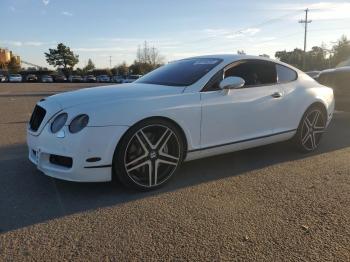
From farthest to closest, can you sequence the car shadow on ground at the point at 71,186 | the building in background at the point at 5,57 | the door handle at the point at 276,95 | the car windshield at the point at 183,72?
the building in background at the point at 5,57 < the door handle at the point at 276,95 < the car windshield at the point at 183,72 < the car shadow on ground at the point at 71,186

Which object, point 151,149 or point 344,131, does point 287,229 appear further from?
point 344,131

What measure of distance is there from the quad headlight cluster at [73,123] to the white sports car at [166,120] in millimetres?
11

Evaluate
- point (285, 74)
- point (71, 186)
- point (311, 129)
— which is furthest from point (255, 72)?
point (71, 186)

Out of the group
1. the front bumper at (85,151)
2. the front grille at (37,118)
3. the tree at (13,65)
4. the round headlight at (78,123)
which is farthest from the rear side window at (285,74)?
the tree at (13,65)

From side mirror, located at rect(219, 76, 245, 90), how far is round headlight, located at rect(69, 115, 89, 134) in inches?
65.8

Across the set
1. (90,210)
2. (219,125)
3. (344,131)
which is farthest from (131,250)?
(344,131)

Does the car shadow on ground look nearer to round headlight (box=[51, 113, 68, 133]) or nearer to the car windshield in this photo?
round headlight (box=[51, 113, 68, 133])

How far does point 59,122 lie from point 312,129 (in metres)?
3.67

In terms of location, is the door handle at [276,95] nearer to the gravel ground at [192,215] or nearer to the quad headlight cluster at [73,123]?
the gravel ground at [192,215]

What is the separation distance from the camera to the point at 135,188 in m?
4.27

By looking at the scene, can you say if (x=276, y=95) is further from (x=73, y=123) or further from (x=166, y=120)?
(x=73, y=123)

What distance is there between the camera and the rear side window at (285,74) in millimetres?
5716

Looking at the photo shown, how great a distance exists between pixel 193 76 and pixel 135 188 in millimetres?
1542

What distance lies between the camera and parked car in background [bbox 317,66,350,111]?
8.59 m
